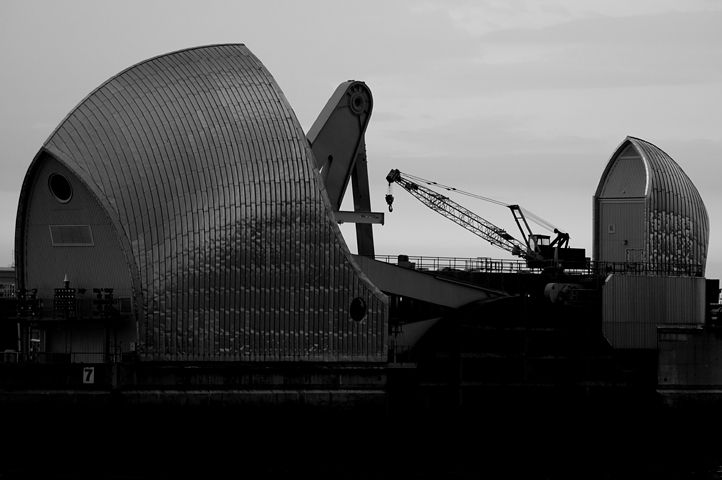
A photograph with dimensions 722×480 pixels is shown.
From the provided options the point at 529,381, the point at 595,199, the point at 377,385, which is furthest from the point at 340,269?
the point at 595,199

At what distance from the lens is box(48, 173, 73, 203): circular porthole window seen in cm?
7519

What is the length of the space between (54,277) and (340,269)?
15656 millimetres

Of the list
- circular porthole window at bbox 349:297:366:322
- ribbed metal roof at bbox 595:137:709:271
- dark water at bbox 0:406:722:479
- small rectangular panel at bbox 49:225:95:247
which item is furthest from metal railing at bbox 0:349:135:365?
ribbed metal roof at bbox 595:137:709:271

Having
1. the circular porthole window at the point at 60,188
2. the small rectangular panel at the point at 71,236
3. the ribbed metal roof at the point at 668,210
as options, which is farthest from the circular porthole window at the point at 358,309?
the ribbed metal roof at the point at 668,210

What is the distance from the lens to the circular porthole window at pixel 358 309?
76.6 m

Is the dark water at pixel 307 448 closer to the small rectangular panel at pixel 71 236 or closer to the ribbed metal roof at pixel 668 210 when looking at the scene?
the small rectangular panel at pixel 71 236

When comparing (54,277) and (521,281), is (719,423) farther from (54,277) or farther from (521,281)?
(54,277)

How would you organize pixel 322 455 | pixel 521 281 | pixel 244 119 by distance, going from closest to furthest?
pixel 322 455
pixel 244 119
pixel 521 281

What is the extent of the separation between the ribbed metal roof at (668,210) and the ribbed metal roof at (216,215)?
20979mm

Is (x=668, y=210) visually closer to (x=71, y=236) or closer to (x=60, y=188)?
(x=71, y=236)

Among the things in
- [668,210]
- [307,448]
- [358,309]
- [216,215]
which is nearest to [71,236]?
[216,215]

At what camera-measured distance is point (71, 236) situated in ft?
250

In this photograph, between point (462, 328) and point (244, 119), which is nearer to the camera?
point (244, 119)

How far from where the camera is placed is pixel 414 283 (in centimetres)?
8331
